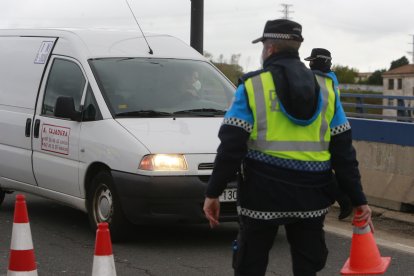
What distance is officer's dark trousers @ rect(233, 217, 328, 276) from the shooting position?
4.82 m

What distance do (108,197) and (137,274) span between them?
126 cm

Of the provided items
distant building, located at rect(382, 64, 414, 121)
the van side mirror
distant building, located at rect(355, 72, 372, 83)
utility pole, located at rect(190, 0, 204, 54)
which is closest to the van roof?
the van side mirror

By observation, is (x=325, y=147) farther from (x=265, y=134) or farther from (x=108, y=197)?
(x=108, y=197)

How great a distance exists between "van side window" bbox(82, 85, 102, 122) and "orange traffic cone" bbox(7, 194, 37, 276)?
2507mm

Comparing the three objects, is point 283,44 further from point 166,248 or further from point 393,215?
point 393,215

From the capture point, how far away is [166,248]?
8461 millimetres

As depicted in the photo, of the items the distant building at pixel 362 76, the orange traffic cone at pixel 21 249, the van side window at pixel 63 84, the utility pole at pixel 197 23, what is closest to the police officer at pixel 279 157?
the orange traffic cone at pixel 21 249

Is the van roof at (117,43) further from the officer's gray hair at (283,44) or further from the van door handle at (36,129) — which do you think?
the officer's gray hair at (283,44)

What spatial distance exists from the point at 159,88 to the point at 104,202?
1281mm

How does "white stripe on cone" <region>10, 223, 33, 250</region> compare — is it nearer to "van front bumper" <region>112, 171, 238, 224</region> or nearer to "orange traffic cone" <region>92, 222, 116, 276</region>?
"orange traffic cone" <region>92, 222, 116, 276</region>

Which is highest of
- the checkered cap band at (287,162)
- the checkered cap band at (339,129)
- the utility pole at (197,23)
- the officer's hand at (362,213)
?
the utility pole at (197,23)

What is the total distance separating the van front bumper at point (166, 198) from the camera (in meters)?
7.96

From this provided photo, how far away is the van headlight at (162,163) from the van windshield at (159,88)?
2.54 ft

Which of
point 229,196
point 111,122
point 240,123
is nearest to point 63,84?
point 111,122
